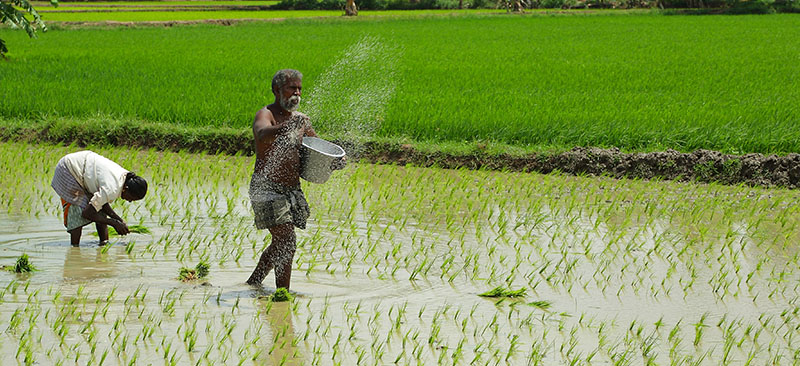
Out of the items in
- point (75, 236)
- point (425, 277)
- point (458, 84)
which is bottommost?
point (458, 84)

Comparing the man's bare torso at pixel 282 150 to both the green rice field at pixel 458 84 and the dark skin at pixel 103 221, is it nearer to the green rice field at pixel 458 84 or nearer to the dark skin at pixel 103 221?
the dark skin at pixel 103 221

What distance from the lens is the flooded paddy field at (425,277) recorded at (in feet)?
11.7

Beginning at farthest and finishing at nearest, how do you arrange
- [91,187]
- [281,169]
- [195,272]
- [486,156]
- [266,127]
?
[486,156]
[91,187]
[195,272]
[281,169]
[266,127]

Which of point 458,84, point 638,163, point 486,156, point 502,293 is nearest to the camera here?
point 502,293

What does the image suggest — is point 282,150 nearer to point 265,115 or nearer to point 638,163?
point 265,115

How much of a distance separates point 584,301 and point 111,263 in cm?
244

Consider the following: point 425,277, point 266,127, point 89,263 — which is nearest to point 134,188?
point 89,263

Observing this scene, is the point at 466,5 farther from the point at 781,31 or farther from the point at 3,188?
the point at 3,188

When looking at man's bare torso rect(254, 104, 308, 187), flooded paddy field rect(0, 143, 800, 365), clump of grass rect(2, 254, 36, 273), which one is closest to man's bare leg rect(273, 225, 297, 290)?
flooded paddy field rect(0, 143, 800, 365)

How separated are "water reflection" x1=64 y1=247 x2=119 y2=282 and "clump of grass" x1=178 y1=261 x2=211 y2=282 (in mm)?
376

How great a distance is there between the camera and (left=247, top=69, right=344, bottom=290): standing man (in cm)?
402

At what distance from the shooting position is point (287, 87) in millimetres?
4023

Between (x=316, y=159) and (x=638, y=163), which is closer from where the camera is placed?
(x=316, y=159)

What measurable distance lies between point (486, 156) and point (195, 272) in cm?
366
